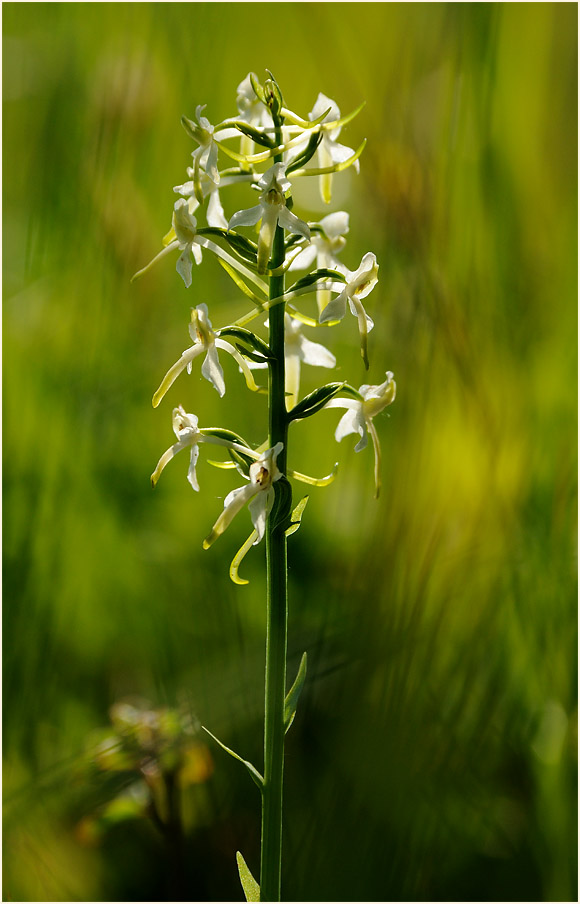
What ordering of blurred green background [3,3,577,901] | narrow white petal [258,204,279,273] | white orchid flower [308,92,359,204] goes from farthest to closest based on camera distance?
blurred green background [3,3,577,901] < white orchid flower [308,92,359,204] < narrow white petal [258,204,279,273]

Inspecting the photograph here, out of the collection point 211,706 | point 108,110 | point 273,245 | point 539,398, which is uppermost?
point 108,110

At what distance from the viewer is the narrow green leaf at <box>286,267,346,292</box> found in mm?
884

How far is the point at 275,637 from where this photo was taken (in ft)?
2.81

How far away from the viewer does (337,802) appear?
1119 millimetres

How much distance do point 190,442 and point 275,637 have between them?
27 centimetres

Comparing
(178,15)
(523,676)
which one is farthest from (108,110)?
(523,676)

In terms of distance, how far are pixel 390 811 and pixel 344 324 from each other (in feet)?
3.25

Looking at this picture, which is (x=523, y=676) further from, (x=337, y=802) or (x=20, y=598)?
(x=20, y=598)

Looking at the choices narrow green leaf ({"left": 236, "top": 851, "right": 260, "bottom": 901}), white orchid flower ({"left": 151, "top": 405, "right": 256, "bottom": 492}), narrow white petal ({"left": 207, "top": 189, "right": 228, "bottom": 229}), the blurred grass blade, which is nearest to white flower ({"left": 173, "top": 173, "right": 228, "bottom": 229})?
narrow white petal ({"left": 207, "top": 189, "right": 228, "bottom": 229})

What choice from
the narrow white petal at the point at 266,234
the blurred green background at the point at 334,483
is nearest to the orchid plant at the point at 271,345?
the narrow white petal at the point at 266,234

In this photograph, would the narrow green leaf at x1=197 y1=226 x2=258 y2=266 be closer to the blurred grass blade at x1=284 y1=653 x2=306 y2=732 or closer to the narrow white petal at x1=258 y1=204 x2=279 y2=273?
the narrow white petal at x1=258 y1=204 x2=279 y2=273

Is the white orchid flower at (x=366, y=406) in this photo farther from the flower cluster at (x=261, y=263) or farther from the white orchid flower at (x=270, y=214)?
the white orchid flower at (x=270, y=214)

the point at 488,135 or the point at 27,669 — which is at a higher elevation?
the point at 488,135

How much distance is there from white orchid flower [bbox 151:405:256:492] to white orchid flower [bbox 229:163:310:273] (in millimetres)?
216
